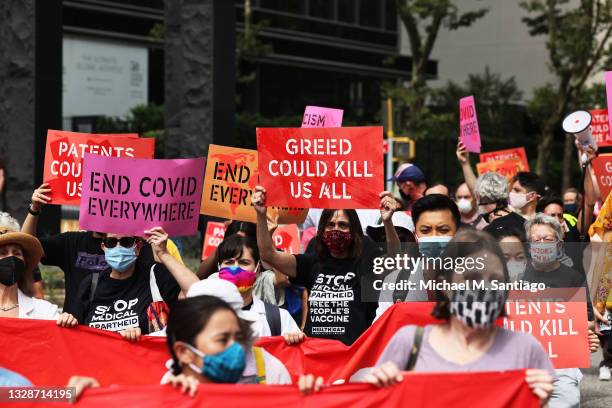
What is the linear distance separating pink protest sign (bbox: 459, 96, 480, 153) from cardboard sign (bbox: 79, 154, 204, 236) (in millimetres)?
4606

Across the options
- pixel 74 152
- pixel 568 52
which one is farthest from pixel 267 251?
pixel 568 52

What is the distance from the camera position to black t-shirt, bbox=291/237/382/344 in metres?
7.30

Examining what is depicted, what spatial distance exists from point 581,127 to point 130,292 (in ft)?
14.3

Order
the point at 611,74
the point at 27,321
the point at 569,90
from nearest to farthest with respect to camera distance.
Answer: the point at 27,321, the point at 611,74, the point at 569,90

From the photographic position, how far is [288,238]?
34.7ft

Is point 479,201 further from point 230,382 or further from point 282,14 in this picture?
point 282,14

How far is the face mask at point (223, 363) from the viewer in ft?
15.1

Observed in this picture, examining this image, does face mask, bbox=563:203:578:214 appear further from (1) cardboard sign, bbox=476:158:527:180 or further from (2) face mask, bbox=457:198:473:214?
(2) face mask, bbox=457:198:473:214

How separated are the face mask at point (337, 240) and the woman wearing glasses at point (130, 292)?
41.4 inches

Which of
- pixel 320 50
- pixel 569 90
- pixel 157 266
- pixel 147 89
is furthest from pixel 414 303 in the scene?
pixel 320 50

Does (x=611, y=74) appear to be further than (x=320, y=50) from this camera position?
No

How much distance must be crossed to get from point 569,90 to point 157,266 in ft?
104

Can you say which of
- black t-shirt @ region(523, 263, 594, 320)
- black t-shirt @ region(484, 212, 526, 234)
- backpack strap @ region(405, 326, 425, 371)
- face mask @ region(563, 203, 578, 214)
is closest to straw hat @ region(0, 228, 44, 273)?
black t-shirt @ region(523, 263, 594, 320)

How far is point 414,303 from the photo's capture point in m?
6.88
